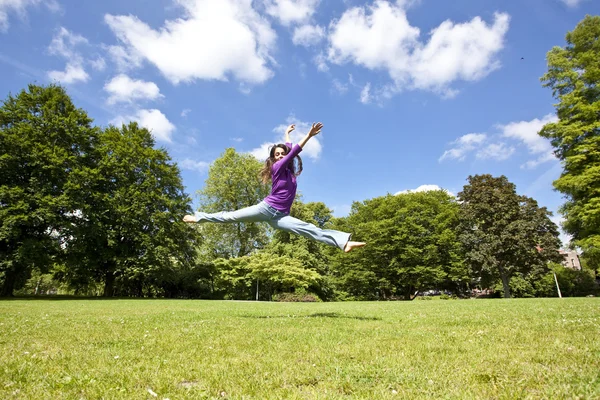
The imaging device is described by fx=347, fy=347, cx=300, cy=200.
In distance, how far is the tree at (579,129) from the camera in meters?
23.1

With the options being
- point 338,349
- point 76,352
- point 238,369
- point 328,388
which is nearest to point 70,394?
point 238,369

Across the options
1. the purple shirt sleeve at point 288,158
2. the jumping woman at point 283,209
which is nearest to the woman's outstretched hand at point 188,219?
the jumping woman at point 283,209

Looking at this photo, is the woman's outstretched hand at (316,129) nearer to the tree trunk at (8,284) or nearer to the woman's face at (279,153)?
the woman's face at (279,153)

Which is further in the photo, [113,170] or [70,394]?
[113,170]

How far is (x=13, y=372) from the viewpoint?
328cm

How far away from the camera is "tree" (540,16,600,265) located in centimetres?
2312

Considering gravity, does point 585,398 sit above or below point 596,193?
below

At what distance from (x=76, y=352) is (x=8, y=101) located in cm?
3344

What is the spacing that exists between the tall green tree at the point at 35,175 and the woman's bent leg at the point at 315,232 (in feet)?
83.7

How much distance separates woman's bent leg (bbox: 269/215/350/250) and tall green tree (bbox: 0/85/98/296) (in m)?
25.5

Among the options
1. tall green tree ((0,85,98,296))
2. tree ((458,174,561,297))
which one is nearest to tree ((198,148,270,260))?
tall green tree ((0,85,98,296))

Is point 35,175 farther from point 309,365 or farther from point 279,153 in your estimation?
point 309,365

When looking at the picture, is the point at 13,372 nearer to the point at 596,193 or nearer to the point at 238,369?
the point at 238,369

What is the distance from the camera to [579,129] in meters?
24.3
